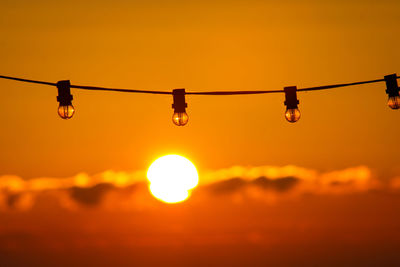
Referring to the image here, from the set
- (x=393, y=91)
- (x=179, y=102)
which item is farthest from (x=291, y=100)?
(x=179, y=102)

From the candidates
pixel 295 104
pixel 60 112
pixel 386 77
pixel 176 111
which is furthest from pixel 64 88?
pixel 386 77

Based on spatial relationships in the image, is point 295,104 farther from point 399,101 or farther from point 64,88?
point 64,88

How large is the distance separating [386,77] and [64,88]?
21.1 feet

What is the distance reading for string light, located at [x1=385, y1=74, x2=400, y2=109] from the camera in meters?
21.7

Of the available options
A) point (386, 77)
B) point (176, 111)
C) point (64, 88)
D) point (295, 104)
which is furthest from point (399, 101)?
point (64, 88)

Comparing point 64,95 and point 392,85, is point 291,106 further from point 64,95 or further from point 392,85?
point 64,95

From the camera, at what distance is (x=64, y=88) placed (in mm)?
21141

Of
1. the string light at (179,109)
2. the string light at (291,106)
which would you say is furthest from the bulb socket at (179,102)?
the string light at (291,106)

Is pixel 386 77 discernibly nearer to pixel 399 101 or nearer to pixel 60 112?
pixel 399 101

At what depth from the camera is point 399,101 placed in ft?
71.0

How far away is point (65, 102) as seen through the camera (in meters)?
21.1

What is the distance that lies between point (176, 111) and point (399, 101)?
4.42m

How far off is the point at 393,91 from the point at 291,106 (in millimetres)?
2047

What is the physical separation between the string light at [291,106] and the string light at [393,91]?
1840 millimetres
